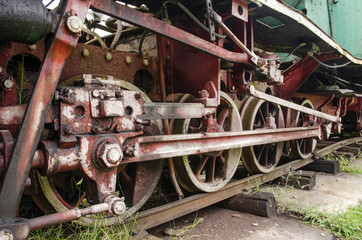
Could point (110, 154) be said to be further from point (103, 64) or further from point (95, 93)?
point (103, 64)

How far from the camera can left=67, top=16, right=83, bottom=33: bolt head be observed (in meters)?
1.36

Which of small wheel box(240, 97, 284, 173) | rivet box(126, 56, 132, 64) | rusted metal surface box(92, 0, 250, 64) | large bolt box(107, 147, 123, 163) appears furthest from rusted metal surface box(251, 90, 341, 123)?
large bolt box(107, 147, 123, 163)

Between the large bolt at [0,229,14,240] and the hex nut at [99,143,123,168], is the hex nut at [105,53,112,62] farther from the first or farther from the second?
the large bolt at [0,229,14,240]

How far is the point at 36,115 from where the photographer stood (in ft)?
4.26

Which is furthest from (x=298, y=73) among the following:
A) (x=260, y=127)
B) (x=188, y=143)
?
(x=188, y=143)

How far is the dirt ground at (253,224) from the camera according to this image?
2.37 meters

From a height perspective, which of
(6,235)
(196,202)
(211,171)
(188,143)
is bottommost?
(196,202)

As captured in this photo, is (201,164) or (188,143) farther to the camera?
(201,164)

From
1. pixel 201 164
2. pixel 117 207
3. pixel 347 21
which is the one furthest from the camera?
pixel 347 21

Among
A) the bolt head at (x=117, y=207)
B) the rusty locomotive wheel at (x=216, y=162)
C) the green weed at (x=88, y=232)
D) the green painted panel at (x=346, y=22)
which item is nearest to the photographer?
the bolt head at (x=117, y=207)

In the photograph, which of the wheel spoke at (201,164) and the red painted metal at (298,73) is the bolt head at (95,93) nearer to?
the wheel spoke at (201,164)

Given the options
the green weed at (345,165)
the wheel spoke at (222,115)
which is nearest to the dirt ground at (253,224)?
the wheel spoke at (222,115)

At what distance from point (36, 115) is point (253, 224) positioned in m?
2.02

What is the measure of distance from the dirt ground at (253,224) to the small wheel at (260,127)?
404 millimetres
